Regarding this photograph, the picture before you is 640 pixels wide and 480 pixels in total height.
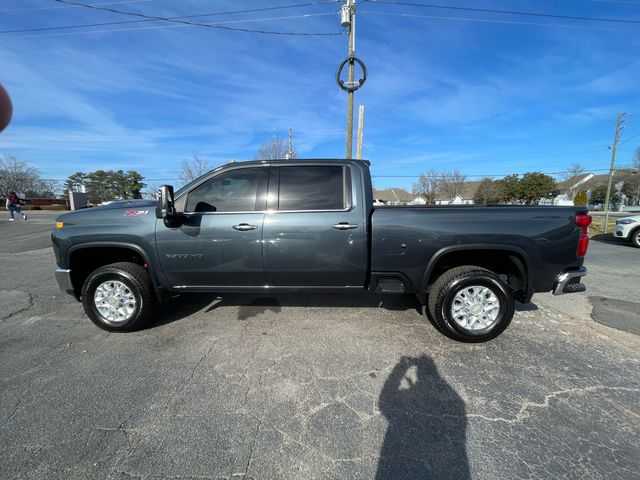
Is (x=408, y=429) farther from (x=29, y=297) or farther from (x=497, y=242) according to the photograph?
(x=29, y=297)

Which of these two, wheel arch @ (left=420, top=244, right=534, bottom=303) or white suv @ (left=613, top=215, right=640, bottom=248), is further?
white suv @ (left=613, top=215, right=640, bottom=248)

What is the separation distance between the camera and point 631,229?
998cm

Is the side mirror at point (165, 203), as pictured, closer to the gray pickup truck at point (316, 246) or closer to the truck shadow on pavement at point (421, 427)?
the gray pickup truck at point (316, 246)

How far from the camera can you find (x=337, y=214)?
3.32 metres

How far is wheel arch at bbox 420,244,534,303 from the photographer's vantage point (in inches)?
127

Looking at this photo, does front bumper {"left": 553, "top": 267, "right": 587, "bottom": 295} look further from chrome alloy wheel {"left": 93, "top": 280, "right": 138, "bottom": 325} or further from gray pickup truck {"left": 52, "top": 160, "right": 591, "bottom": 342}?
chrome alloy wheel {"left": 93, "top": 280, "right": 138, "bottom": 325}

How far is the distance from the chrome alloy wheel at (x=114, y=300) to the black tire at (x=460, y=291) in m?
3.62

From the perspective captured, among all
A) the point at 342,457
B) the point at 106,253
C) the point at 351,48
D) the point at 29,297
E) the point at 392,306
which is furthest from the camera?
the point at 351,48

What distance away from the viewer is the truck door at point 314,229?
3297 millimetres

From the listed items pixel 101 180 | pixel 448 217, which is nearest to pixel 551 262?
pixel 448 217

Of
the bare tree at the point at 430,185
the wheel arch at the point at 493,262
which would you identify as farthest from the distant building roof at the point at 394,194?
the wheel arch at the point at 493,262

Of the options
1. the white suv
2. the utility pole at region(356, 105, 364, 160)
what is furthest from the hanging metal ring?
the white suv

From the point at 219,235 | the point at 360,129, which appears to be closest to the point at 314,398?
the point at 219,235

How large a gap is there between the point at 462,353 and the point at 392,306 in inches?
52.6
